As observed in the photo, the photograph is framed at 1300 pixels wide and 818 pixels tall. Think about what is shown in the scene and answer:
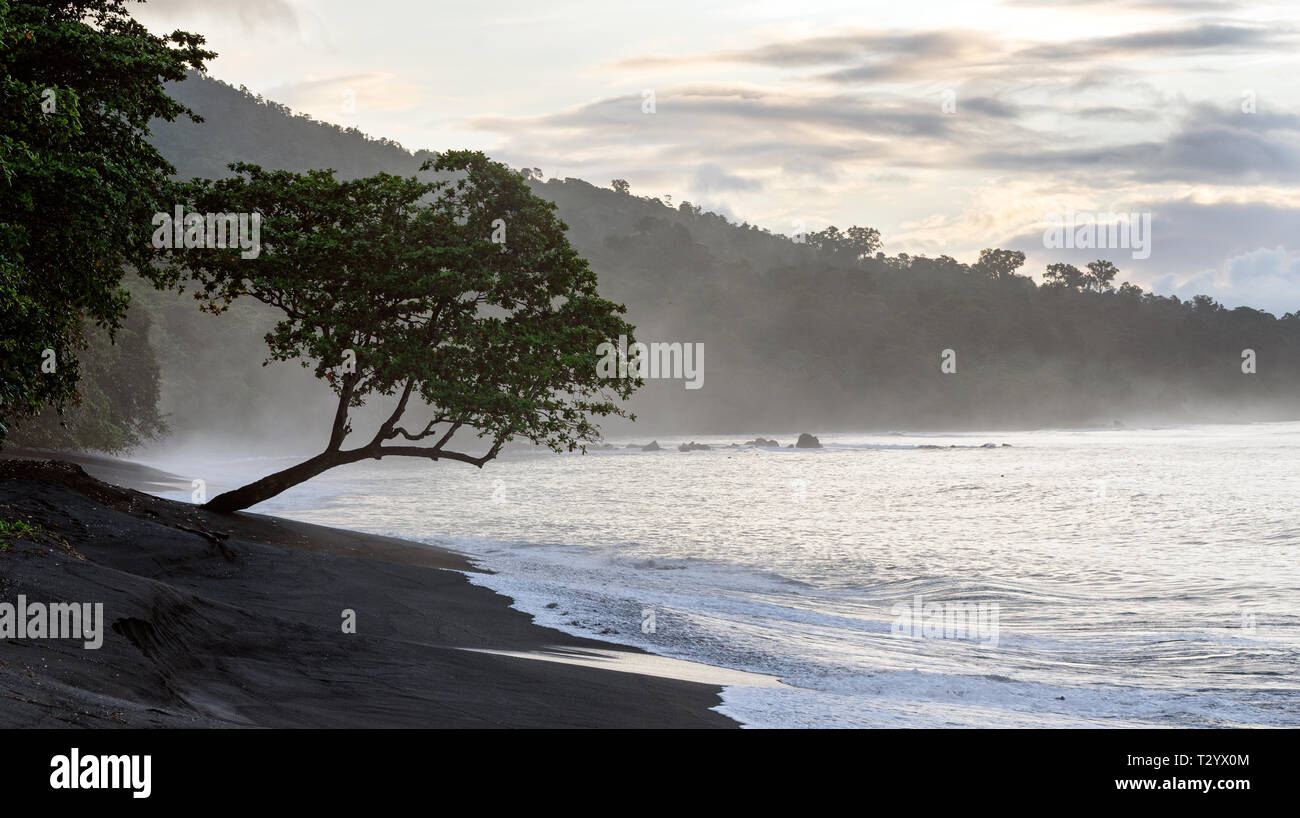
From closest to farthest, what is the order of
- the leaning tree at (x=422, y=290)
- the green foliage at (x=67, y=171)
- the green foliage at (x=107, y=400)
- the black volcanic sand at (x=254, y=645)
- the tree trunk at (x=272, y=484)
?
the black volcanic sand at (x=254, y=645) → the green foliage at (x=67, y=171) → the leaning tree at (x=422, y=290) → the tree trunk at (x=272, y=484) → the green foliage at (x=107, y=400)

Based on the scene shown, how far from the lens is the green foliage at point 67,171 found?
14.2 meters

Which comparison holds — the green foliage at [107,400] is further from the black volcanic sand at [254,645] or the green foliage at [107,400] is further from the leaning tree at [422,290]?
the black volcanic sand at [254,645]

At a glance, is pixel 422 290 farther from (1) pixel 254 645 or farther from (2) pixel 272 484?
(1) pixel 254 645

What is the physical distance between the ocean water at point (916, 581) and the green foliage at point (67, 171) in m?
9.62

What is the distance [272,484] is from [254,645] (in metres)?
13.8

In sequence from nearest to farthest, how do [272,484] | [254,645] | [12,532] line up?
[254,645] < [12,532] < [272,484]

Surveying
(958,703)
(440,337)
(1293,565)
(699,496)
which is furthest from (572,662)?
(699,496)

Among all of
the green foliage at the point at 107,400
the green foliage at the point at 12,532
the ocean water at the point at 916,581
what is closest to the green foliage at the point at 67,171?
the green foliage at the point at 12,532

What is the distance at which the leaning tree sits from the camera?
2289cm

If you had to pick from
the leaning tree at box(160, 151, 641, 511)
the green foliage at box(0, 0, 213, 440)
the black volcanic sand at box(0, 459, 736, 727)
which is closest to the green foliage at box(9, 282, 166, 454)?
the leaning tree at box(160, 151, 641, 511)

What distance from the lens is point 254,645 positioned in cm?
1238

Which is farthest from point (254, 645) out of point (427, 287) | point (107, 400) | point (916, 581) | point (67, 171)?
point (107, 400)
